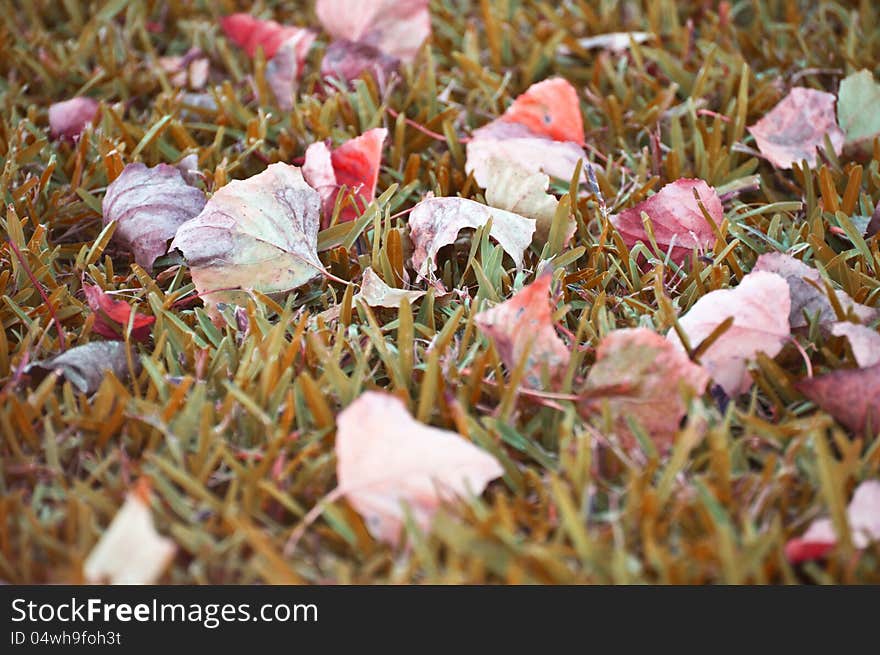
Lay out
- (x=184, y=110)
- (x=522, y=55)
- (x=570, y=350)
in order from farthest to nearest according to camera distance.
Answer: (x=522, y=55) → (x=184, y=110) → (x=570, y=350)

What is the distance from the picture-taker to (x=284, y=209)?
1.38 meters

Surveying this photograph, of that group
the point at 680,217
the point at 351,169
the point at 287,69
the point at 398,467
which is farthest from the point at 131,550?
the point at 287,69

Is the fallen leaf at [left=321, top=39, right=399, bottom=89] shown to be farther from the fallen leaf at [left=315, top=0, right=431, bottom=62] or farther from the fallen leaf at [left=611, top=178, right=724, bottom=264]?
the fallen leaf at [left=611, top=178, right=724, bottom=264]

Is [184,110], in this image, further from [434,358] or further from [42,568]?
[42,568]

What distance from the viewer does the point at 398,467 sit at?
100 centimetres

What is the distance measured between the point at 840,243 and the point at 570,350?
53cm

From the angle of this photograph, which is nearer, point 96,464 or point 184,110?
point 96,464

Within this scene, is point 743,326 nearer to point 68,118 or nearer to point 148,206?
point 148,206

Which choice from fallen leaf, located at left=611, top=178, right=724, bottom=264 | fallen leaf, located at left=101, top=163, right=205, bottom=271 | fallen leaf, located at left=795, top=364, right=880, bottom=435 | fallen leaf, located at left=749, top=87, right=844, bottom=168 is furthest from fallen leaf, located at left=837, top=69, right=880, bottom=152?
fallen leaf, located at left=101, top=163, right=205, bottom=271

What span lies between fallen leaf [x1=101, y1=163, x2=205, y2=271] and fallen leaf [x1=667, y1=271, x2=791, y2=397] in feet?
2.54

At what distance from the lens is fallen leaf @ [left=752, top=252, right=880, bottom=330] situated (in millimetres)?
1255
